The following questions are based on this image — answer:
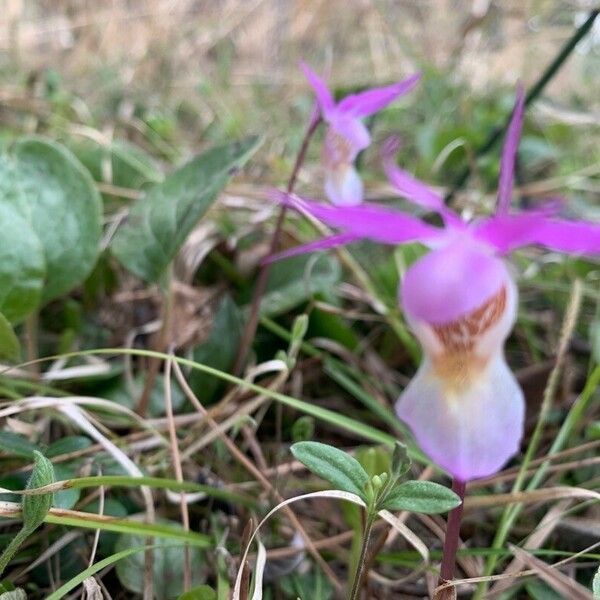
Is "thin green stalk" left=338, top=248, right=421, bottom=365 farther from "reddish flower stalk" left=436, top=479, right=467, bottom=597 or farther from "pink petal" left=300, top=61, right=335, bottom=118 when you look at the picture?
"reddish flower stalk" left=436, top=479, right=467, bottom=597

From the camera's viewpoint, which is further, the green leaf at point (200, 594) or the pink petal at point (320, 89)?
the pink petal at point (320, 89)

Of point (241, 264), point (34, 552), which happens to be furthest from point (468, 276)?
point (241, 264)

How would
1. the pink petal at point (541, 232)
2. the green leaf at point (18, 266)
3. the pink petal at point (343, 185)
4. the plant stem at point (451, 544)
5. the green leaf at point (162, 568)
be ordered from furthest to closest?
the pink petal at point (343, 185) → the green leaf at point (18, 266) → the green leaf at point (162, 568) → the plant stem at point (451, 544) → the pink petal at point (541, 232)

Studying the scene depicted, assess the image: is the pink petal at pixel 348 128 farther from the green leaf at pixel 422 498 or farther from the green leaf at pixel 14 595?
the green leaf at pixel 14 595

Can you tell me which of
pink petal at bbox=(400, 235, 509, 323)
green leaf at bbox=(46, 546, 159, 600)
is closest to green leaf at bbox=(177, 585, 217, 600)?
green leaf at bbox=(46, 546, 159, 600)

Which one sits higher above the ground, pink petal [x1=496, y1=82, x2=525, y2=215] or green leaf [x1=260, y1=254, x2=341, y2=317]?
pink petal [x1=496, y1=82, x2=525, y2=215]

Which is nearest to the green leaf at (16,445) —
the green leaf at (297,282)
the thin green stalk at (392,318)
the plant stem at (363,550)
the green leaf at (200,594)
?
the green leaf at (200,594)
